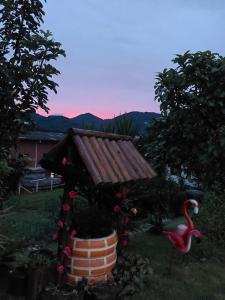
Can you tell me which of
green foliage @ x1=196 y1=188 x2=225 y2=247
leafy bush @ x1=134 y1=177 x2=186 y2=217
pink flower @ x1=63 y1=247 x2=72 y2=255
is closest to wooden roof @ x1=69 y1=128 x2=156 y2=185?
pink flower @ x1=63 y1=247 x2=72 y2=255

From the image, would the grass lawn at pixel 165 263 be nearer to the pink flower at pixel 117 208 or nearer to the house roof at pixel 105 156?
the pink flower at pixel 117 208

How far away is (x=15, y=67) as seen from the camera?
15.7ft

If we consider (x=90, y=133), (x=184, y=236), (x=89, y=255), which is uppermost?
(x=90, y=133)

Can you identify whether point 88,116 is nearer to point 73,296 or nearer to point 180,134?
point 180,134

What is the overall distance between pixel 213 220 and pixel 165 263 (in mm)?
1323

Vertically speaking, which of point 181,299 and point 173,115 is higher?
point 173,115

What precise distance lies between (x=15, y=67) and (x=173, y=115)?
4300mm

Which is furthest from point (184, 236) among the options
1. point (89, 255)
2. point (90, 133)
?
point (90, 133)

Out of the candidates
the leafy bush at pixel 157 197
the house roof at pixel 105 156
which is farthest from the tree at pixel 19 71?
the leafy bush at pixel 157 197

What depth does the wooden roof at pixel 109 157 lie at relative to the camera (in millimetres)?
4414

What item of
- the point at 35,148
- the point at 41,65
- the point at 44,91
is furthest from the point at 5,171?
the point at 35,148

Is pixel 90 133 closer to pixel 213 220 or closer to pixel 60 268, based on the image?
pixel 60 268

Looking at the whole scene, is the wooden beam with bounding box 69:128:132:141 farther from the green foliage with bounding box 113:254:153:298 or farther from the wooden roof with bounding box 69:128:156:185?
the green foliage with bounding box 113:254:153:298

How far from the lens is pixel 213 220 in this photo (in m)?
6.91
